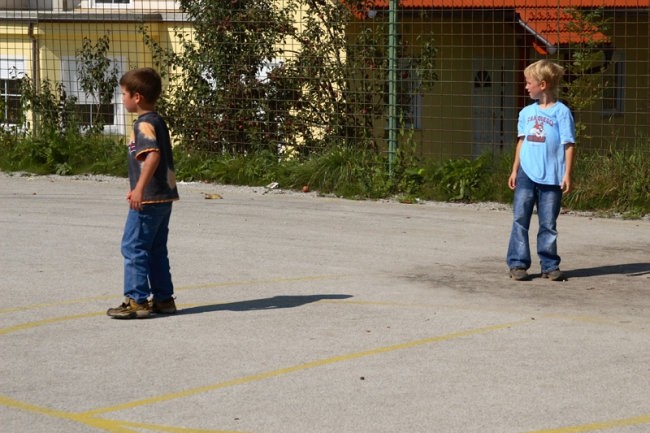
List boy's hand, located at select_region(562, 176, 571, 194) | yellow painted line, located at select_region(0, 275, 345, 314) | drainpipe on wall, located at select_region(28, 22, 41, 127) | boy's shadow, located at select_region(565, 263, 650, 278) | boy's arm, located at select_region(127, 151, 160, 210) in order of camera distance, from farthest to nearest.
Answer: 1. drainpipe on wall, located at select_region(28, 22, 41, 127)
2. boy's shadow, located at select_region(565, 263, 650, 278)
3. boy's hand, located at select_region(562, 176, 571, 194)
4. yellow painted line, located at select_region(0, 275, 345, 314)
5. boy's arm, located at select_region(127, 151, 160, 210)

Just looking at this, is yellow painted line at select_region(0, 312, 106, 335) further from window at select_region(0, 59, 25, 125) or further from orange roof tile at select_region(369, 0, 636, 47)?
window at select_region(0, 59, 25, 125)

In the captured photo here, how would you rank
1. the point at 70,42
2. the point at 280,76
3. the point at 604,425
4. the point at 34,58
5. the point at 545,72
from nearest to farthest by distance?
the point at 604,425 < the point at 545,72 < the point at 280,76 < the point at 34,58 < the point at 70,42

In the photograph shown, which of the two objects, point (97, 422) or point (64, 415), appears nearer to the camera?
point (97, 422)

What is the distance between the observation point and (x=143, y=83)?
791cm

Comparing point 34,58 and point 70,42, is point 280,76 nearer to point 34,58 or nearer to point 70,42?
point 34,58

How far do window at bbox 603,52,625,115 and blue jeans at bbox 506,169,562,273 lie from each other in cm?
702

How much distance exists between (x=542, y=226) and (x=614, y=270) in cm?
85

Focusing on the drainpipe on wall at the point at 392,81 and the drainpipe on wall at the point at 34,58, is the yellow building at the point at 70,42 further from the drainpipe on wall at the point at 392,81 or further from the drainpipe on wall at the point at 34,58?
the drainpipe on wall at the point at 392,81

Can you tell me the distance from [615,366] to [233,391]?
204 cm

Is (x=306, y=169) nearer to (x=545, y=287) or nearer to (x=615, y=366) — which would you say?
(x=545, y=287)

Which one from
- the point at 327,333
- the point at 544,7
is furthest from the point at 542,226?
the point at 544,7

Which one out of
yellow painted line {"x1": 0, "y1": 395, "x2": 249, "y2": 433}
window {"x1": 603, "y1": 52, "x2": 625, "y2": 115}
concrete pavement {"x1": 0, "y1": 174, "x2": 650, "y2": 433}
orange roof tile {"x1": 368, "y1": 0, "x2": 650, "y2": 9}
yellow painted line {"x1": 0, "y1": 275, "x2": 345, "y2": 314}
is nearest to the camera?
yellow painted line {"x1": 0, "y1": 395, "x2": 249, "y2": 433}

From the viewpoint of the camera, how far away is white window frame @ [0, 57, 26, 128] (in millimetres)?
17862

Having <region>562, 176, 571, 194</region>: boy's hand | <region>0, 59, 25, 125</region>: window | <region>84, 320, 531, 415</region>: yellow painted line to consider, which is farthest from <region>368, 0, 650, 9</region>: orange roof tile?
<region>84, 320, 531, 415</region>: yellow painted line
